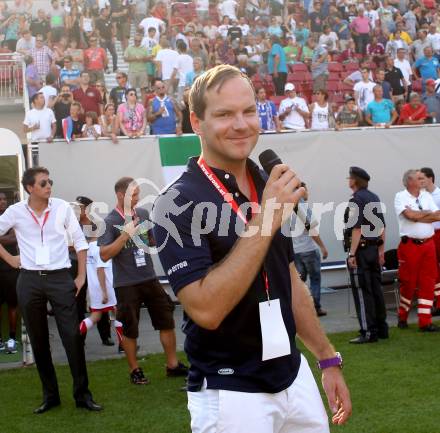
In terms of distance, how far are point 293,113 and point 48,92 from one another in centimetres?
471

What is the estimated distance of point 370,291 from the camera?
9.32 metres

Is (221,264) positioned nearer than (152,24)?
Yes

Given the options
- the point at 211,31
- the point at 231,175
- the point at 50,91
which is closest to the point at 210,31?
the point at 211,31

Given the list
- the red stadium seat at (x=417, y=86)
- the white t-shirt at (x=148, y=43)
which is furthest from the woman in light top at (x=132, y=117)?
the red stadium seat at (x=417, y=86)

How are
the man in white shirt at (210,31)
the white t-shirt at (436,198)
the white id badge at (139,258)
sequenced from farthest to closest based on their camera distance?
1. the man in white shirt at (210,31)
2. the white t-shirt at (436,198)
3. the white id badge at (139,258)

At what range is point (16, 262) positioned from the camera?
741 cm

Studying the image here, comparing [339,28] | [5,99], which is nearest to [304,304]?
[5,99]

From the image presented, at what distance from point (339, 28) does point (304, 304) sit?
18.8m

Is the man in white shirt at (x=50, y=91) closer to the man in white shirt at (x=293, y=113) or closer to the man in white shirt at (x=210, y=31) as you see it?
the man in white shirt at (x=293, y=113)

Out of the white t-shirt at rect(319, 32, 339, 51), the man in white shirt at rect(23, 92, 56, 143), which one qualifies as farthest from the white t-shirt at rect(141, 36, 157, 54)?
the white t-shirt at rect(319, 32, 339, 51)

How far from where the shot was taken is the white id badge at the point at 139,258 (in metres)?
7.70

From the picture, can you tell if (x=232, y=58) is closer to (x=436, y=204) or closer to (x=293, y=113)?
(x=293, y=113)

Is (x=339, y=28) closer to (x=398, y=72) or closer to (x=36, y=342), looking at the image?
(x=398, y=72)

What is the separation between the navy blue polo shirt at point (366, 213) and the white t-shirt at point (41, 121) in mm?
6065
